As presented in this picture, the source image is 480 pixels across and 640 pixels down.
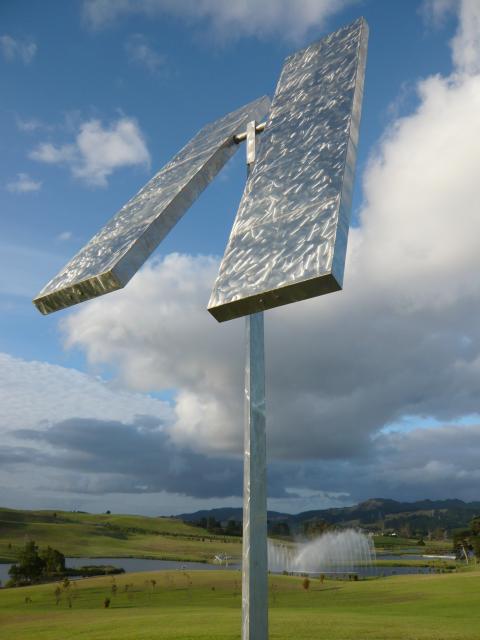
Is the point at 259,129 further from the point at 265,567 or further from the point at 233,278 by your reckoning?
the point at 265,567

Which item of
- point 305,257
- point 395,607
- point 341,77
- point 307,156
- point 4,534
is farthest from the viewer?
point 4,534

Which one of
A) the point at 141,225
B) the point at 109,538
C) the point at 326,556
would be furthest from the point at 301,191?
the point at 109,538

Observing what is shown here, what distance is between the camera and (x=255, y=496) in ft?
25.8

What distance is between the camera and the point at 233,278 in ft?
20.0

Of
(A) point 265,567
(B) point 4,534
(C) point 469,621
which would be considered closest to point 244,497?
(A) point 265,567

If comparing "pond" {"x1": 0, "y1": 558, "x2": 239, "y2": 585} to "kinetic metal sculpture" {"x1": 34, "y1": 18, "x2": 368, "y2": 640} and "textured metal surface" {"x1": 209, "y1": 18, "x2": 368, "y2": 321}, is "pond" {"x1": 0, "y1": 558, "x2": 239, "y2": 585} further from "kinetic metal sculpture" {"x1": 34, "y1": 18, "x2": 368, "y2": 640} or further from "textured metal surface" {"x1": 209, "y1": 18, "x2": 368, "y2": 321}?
"textured metal surface" {"x1": 209, "y1": 18, "x2": 368, "y2": 321}

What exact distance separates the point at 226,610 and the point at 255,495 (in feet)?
76.2

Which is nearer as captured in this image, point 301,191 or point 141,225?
point 301,191

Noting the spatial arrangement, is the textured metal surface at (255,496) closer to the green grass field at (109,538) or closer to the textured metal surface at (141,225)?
the textured metal surface at (141,225)

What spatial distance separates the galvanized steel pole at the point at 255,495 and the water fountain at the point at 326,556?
2907 inches

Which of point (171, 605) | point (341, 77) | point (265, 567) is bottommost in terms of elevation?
point (171, 605)

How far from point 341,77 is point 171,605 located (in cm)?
3209

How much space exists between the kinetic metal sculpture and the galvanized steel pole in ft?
0.05

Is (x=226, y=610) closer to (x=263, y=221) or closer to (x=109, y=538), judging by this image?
(x=263, y=221)
